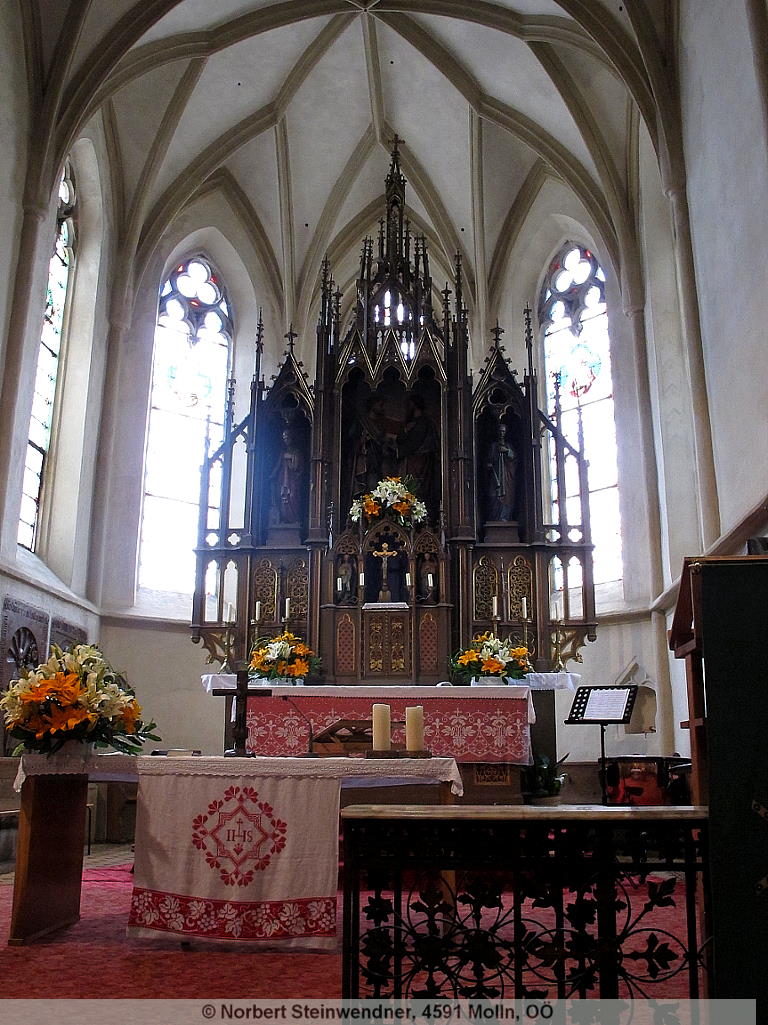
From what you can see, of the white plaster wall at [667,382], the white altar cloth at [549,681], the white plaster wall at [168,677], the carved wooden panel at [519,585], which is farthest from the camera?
the white plaster wall at [168,677]

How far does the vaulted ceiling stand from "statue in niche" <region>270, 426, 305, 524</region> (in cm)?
433

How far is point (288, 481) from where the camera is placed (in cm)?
1138

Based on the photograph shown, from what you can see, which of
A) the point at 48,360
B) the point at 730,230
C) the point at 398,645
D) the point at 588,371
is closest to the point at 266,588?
the point at 398,645

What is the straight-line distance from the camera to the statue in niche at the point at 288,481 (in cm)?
1126

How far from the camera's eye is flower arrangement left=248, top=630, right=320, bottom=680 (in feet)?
31.8

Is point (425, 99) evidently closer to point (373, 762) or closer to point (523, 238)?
point (523, 238)

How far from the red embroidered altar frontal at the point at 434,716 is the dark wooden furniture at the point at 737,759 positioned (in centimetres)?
513

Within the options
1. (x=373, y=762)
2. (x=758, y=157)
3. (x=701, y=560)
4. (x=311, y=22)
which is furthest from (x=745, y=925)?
(x=311, y=22)

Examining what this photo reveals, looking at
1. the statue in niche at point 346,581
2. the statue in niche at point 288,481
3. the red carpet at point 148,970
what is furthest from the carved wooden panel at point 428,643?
the red carpet at point 148,970

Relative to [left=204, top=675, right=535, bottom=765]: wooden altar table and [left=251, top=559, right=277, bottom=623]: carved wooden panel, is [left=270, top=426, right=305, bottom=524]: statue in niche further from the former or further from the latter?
[left=204, top=675, right=535, bottom=765]: wooden altar table

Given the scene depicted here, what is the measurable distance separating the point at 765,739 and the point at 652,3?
10844mm

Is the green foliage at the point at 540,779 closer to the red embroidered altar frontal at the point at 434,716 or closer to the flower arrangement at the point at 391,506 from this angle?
the red embroidered altar frontal at the point at 434,716

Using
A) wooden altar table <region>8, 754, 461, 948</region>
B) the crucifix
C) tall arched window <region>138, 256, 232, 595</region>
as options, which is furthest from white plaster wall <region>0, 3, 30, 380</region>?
wooden altar table <region>8, 754, 461, 948</region>

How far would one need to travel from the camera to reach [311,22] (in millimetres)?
14250
